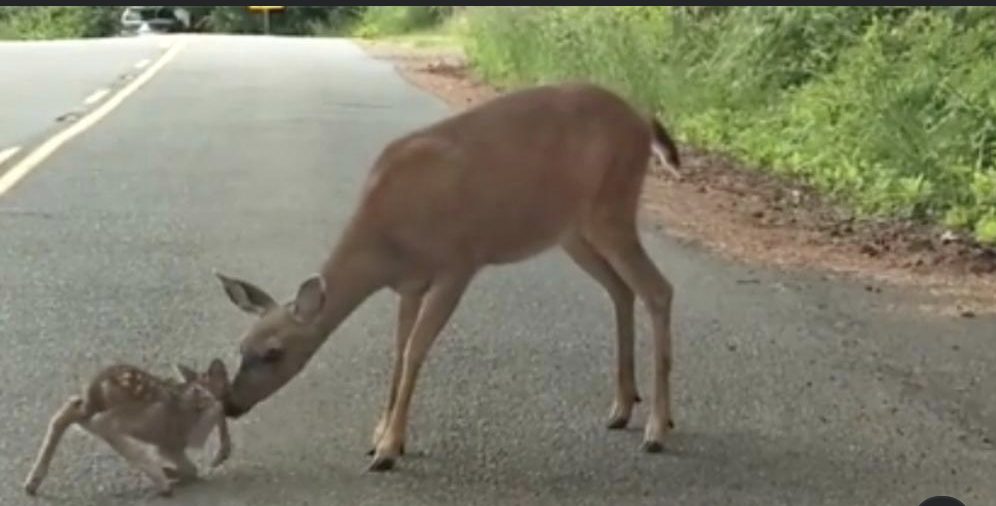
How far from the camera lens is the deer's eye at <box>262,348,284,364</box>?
238 inches

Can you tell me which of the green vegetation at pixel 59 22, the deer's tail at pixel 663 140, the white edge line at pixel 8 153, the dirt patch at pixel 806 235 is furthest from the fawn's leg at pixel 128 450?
the green vegetation at pixel 59 22

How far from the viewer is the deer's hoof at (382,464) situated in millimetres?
6133

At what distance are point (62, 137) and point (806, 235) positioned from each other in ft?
24.4

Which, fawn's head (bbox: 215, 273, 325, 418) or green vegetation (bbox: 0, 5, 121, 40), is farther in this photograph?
green vegetation (bbox: 0, 5, 121, 40)

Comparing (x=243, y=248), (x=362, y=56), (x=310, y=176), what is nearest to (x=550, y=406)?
(x=243, y=248)

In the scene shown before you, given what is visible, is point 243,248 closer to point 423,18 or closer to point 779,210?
point 779,210

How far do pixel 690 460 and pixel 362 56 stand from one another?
29350 millimetres

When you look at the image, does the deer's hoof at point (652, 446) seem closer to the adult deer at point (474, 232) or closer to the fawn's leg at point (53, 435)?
the adult deer at point (474, 232)

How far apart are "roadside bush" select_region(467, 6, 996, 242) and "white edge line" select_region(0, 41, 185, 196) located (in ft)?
15.6

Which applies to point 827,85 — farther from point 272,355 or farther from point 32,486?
point 32,486

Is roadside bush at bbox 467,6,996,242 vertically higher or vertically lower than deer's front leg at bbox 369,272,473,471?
lower

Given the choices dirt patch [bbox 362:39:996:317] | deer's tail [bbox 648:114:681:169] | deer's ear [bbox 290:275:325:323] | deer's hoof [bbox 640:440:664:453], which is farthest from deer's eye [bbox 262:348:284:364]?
dirt patch [bbox 362:39:996:317]

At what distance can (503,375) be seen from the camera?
24.5ft

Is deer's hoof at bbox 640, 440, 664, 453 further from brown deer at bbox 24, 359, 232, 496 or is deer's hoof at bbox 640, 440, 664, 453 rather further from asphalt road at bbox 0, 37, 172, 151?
asphalt road at bbox 0, 37, 172, 151
